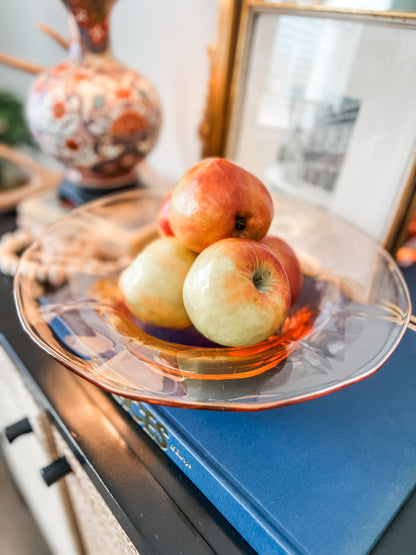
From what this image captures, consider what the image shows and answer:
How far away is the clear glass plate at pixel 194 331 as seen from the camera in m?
0.31

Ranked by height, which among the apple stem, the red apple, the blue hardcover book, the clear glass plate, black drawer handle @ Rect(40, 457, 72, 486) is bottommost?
black drawer handle @ Rect(40, 457, 72, 486)

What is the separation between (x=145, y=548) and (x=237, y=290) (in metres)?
0.21

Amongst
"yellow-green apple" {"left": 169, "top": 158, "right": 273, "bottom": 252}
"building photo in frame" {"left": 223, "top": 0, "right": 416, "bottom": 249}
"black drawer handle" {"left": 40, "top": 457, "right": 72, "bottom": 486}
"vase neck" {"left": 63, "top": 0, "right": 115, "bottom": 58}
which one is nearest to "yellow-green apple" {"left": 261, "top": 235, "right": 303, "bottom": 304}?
"yellow-green apple" {"left": 169, "top": 158, "right": 273, "bottom": 252}

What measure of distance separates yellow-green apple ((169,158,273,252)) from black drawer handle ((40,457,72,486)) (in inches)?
10.3

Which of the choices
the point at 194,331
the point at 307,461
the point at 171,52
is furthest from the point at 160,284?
the point at 171,52

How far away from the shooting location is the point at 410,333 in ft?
1.43

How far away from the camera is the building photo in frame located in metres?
0.46

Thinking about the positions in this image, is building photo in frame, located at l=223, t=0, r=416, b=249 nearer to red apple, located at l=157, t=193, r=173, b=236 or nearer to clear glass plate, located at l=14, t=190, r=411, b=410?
clear glass plate, located at l=14, t=190, r=411, b=410

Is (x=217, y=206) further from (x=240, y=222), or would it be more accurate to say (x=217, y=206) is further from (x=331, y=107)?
(x=331, y=107)

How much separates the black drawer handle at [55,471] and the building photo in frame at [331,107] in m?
0.48

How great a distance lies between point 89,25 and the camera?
0.56 meters

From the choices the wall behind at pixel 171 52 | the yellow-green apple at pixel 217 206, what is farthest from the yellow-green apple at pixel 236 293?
the wall behind at pixel 171 52

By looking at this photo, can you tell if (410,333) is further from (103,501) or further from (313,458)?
(103,501)

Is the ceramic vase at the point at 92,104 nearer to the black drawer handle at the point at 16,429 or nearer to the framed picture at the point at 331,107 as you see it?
the framed picture at the point at 331,107
